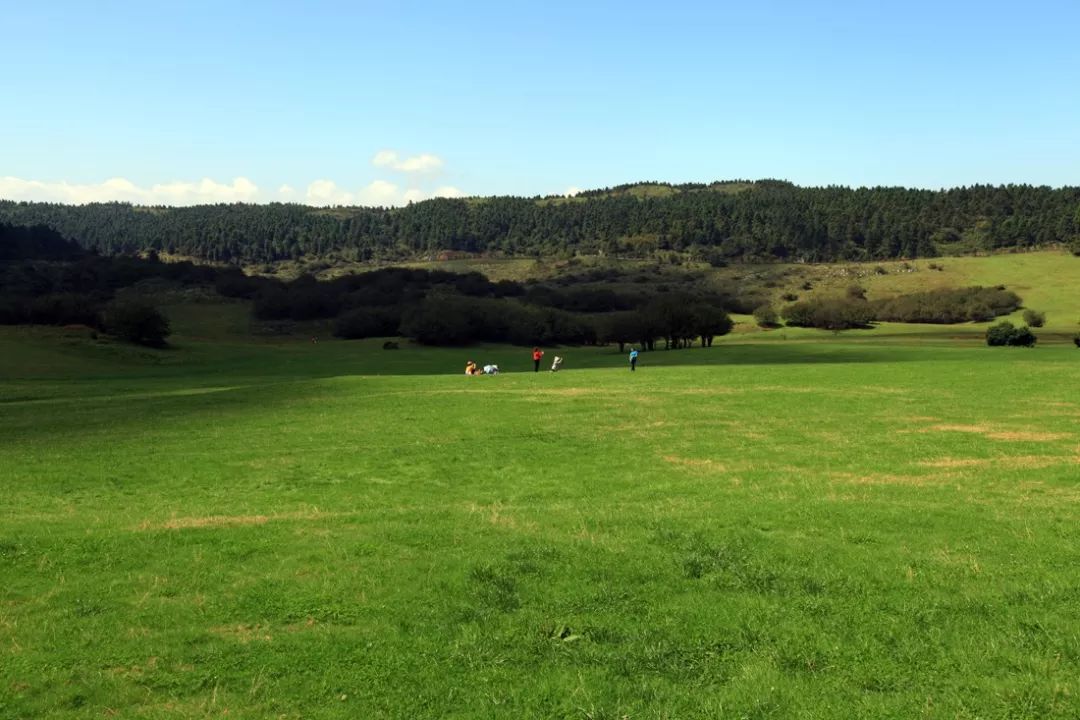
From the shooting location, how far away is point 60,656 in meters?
9.90

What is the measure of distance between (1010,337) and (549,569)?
79677mm

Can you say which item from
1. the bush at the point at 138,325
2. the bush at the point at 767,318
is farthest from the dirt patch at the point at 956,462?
the bush at the point at 767,318

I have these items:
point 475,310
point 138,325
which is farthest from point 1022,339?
point 138,325

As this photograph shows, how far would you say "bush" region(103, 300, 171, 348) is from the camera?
90562 millimetres

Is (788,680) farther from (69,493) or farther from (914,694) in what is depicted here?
(69,493)

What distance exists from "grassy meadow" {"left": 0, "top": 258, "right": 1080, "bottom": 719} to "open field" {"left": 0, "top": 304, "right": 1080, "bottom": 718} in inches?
2.4

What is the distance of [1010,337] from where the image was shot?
3113 inches

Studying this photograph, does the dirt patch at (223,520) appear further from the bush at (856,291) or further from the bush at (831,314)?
the bush at (856,291)

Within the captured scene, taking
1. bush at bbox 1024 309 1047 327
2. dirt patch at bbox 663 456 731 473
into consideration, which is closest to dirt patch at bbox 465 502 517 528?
dirt patch at bbox 663 456 731 473

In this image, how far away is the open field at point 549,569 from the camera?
917 cm

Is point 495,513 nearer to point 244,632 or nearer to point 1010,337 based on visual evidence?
point 244,632

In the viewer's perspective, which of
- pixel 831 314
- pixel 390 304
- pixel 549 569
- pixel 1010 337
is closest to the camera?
pixel 549 569

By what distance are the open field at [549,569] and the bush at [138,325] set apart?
63.1m

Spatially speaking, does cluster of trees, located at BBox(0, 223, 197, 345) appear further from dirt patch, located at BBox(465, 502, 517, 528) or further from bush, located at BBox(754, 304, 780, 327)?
bush, located at BBox(754, 304, 780, 327)
